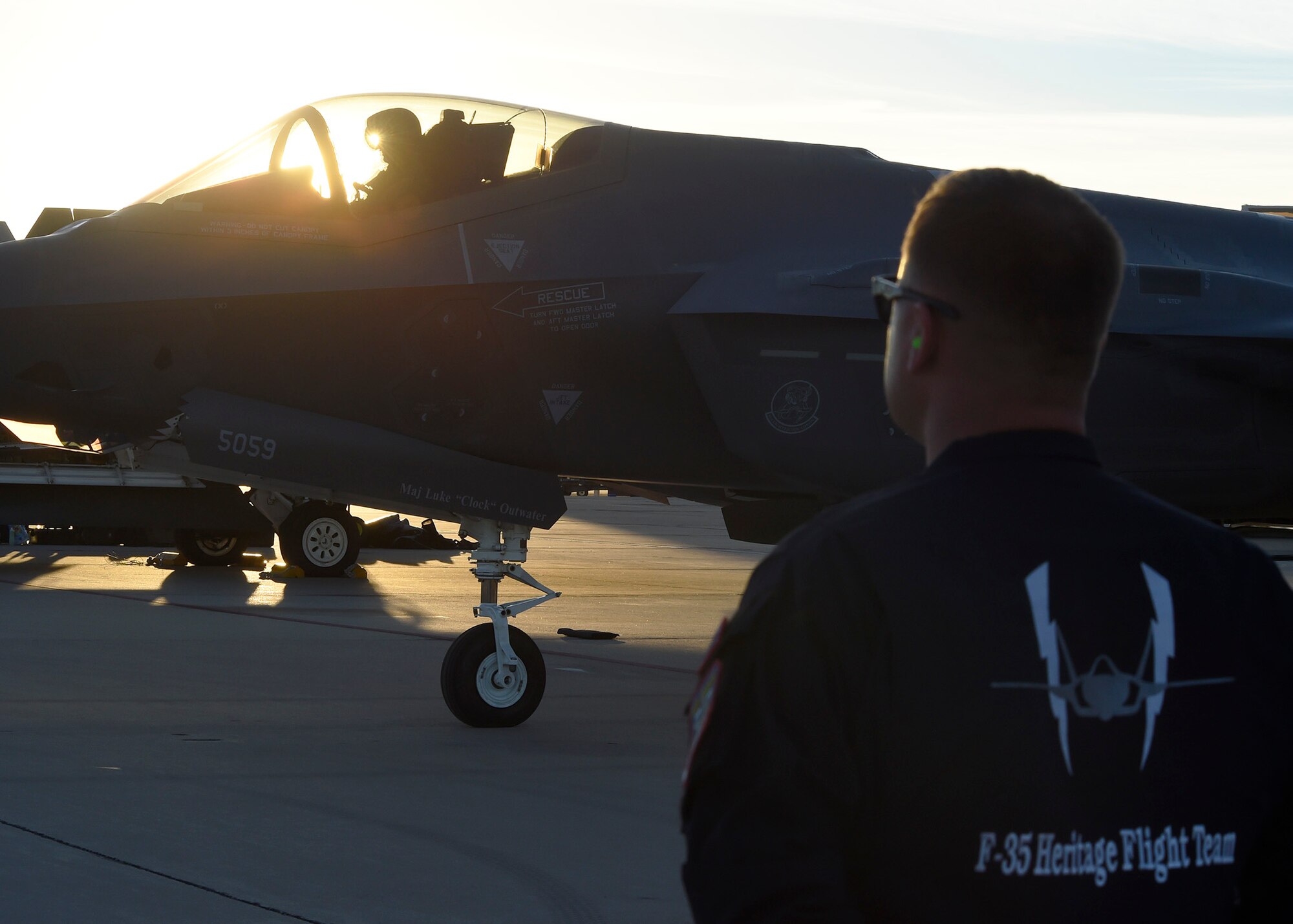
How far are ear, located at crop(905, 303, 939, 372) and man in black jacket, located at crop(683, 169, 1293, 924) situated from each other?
3.4 inches

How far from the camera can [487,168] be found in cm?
679

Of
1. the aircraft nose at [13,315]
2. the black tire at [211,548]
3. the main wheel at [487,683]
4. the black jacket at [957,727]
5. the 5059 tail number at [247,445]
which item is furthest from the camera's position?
the black tire at [211,548]

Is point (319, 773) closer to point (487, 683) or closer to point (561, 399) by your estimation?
point (487, 683)

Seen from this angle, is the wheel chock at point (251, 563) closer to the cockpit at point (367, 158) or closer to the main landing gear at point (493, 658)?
the main landing gear at point (493, 658)

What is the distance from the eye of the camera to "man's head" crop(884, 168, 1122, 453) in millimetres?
1511

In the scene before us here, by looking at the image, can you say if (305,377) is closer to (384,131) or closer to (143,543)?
(384,131)

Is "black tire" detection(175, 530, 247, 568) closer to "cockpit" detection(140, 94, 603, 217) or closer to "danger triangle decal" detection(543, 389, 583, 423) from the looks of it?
"cockpit" detection(140, 94, 603, 217)

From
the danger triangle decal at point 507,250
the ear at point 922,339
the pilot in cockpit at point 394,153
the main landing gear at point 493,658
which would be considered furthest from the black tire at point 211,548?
the ear at point 922,339

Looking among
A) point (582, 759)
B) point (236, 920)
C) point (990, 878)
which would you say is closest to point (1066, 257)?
point (990, 878)

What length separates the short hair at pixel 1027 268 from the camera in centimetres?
151

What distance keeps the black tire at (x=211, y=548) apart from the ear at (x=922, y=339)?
1693cm

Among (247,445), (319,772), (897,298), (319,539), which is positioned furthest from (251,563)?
(897,298)

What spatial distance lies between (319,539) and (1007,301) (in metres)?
15.3

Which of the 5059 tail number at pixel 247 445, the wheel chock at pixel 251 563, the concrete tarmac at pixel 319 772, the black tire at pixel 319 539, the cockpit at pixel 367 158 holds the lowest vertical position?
the wheel chock at pixel 251 563
